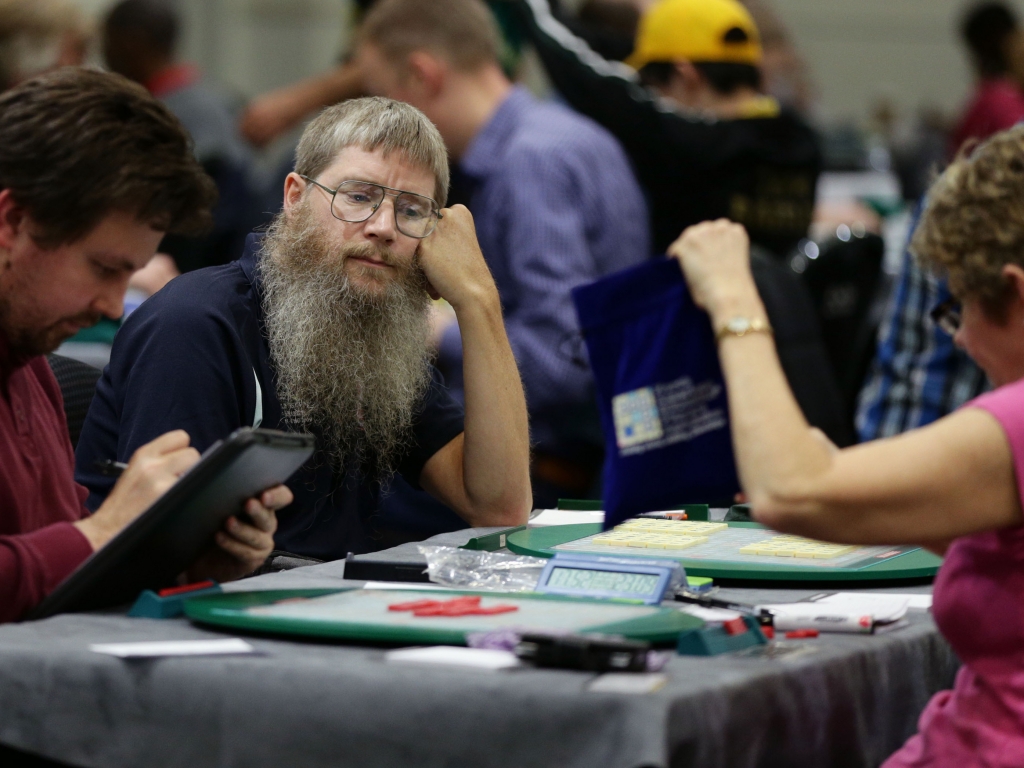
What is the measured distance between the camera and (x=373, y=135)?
299cm

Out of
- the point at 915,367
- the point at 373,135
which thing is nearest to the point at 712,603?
the point at 373,135

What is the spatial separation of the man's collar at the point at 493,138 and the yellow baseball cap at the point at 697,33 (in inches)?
26.1

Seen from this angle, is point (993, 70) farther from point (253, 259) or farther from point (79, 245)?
point (79, 245)

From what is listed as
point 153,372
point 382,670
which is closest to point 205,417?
point 153,372

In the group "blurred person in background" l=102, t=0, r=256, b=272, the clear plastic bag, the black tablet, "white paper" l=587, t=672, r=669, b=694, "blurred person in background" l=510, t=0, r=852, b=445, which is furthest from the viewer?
"blurred person in background" l=102, t=0, r=256, b=272

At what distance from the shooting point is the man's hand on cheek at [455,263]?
3.08m

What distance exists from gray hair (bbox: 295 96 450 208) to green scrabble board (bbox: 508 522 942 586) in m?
0.82

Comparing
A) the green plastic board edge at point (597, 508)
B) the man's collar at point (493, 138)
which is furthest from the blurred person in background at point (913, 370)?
the green plastic board edge at point (597, 508)

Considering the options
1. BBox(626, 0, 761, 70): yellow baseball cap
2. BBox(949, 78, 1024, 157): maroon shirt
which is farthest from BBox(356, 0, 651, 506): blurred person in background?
BBox(949, 78, 1024, 157): maroon shirt

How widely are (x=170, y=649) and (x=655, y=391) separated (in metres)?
0.81

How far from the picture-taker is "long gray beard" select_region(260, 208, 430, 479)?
9.64 feet

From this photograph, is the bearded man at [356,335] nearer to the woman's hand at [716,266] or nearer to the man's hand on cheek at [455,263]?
the man's hand on cheek at [455,263]

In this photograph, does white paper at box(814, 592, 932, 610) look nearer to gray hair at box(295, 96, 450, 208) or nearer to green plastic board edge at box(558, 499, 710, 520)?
green plastic board edge at box(558, 499, 710, 520)

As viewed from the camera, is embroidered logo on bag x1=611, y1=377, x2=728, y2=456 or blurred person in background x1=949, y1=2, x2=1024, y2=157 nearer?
embroidered logo on bag x1=611, y1=377, x2=728, y2=456
